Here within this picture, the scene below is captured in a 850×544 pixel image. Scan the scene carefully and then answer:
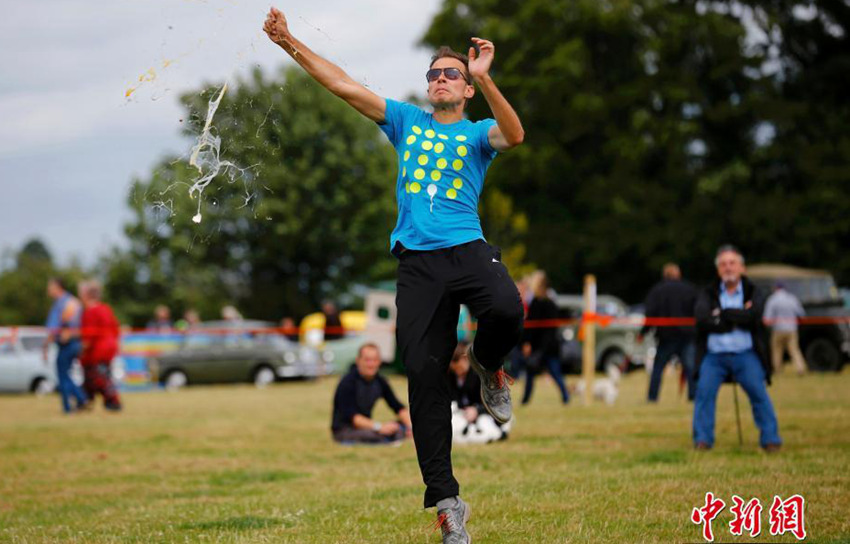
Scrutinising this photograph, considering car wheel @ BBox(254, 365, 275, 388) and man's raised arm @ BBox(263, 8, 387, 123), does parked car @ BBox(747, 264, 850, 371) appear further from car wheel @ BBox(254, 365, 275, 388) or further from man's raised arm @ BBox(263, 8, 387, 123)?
man's raised arm @ BBox(263, 8, 387, 123)

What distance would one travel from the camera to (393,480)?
29.8ft

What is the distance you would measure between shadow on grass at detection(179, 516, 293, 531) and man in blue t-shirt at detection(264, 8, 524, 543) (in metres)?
1.31

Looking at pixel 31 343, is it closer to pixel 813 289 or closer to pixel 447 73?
pixel 813 289

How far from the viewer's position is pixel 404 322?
230 inches

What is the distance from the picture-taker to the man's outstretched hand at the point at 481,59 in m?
5.61

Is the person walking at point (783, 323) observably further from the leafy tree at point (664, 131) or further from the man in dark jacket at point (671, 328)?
the leafy tree at point (664, 131)

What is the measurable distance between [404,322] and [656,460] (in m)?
4.47

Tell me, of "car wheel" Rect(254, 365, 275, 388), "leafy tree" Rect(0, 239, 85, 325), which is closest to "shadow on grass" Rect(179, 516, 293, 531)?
"car wheel" Rect(254, 365, 275, 388)

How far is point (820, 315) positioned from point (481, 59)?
78.1 feet

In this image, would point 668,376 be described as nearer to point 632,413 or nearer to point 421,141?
point 632,413

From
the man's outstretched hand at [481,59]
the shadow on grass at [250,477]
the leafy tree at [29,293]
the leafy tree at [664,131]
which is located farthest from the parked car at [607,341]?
the leafy tree at [29,293]

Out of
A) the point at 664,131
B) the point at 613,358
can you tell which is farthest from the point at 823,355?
the point at 664,131

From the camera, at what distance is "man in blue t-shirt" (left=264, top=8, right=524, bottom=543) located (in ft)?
19.0

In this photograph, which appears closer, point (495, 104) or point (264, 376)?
point (495, 104)
